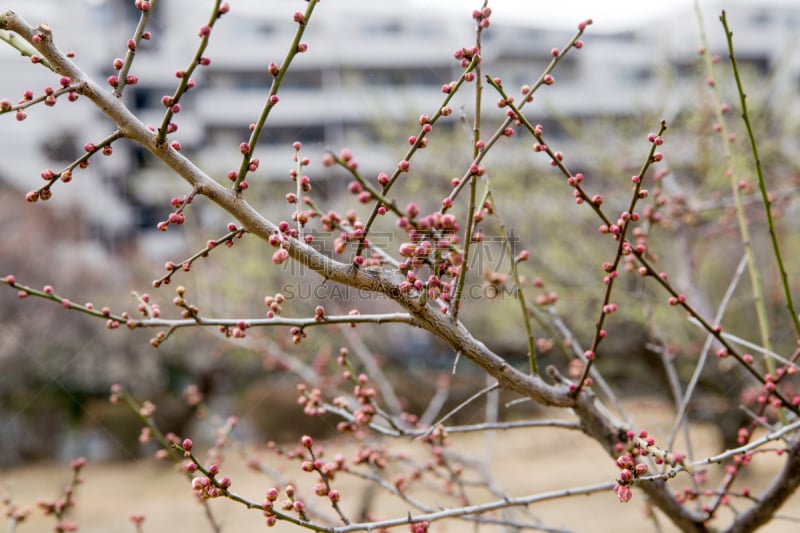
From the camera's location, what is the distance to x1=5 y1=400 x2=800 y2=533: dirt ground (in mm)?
6625

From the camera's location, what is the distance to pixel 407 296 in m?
1.27

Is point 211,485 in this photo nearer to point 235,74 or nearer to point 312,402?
point 312,402

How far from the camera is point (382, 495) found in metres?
7.60

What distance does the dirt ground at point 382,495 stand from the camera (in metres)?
6.62

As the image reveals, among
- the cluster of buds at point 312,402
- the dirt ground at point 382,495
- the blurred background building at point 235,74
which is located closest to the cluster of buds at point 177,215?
the cluster of buds at point 312,402

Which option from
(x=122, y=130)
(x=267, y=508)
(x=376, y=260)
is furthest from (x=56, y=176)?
(x=267, y=508)

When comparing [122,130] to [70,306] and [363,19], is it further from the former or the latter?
[363,19]

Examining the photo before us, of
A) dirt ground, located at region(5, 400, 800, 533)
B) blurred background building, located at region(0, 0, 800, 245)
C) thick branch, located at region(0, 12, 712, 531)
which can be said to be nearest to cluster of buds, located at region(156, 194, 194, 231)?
thick branch, located at region(0, 12, 712, 531)

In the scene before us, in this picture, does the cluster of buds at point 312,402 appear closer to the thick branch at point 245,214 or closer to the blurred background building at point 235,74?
the thick branch at point 245,214

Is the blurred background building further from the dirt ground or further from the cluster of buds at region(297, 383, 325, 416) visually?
the cluster of buds at region(297, 383, 325, 416)

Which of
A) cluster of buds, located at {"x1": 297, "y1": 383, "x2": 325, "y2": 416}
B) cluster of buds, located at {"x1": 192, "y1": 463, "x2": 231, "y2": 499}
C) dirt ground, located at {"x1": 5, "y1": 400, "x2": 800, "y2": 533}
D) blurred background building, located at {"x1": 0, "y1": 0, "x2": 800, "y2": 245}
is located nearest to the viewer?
cluster of buds, located at {"x1": 192, "y1": 463, "x2": 231, "y2": 499}

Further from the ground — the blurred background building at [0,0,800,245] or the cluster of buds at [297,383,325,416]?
the blurred background building at [0,0,800,245]

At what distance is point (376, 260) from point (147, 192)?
1063 cm

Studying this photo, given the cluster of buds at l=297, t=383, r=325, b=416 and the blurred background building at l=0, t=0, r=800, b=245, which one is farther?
the blurred background building at l=0, t=0, r=800, b=245
